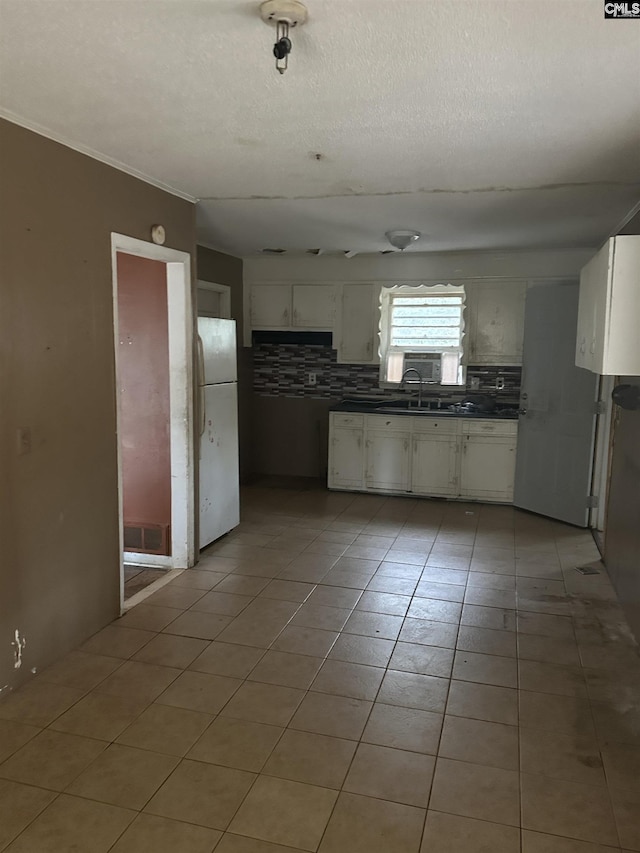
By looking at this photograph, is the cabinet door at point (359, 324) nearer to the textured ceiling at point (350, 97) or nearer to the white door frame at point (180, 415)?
the textured ceiling at point (350, 97)

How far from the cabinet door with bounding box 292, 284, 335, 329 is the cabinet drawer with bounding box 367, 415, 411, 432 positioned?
3.63ft

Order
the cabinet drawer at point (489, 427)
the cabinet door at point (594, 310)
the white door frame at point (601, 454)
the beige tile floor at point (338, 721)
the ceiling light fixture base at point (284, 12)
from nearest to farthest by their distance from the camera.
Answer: the ceiling light fixture base at point (284, 12) → the beige tile floor at point (338, 721) → the cabinet door at point (594, 310) → the white door frame at point (601, 454) → the cabinet drawer at point (489, 427)

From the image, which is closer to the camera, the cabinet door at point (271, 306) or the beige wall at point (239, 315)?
the beige wall at point (239, 315)

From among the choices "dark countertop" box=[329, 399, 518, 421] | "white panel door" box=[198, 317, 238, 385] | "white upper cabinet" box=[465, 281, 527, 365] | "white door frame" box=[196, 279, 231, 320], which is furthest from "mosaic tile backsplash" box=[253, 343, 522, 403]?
"white panel door" box=[198, 317, 238, 385]

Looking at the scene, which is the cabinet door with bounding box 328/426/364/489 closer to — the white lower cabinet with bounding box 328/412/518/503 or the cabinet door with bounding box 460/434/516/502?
the white lower cabinet with bounding box 328/412/518/503

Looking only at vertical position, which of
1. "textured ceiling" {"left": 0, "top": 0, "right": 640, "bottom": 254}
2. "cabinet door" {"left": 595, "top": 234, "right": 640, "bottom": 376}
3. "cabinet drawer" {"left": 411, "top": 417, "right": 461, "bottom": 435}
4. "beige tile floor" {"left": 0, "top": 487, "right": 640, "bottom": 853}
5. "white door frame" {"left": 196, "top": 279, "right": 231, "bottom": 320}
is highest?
"textured ceiling" {"left": 0, "top": 0, "right": 640, "bottom": 254}

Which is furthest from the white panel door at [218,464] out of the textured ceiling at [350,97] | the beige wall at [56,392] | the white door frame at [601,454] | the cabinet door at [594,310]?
the white door frame at [601,454]

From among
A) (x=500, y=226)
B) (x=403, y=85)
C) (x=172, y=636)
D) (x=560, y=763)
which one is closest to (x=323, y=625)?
(x=172, y=636)

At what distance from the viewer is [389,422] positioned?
6.16 metres

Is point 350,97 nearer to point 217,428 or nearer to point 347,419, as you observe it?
point 217,428

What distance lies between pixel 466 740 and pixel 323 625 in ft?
3.66

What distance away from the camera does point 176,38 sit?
1.86m

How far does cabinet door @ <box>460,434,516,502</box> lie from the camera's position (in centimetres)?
587

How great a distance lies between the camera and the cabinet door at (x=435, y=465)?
6.02 meters
